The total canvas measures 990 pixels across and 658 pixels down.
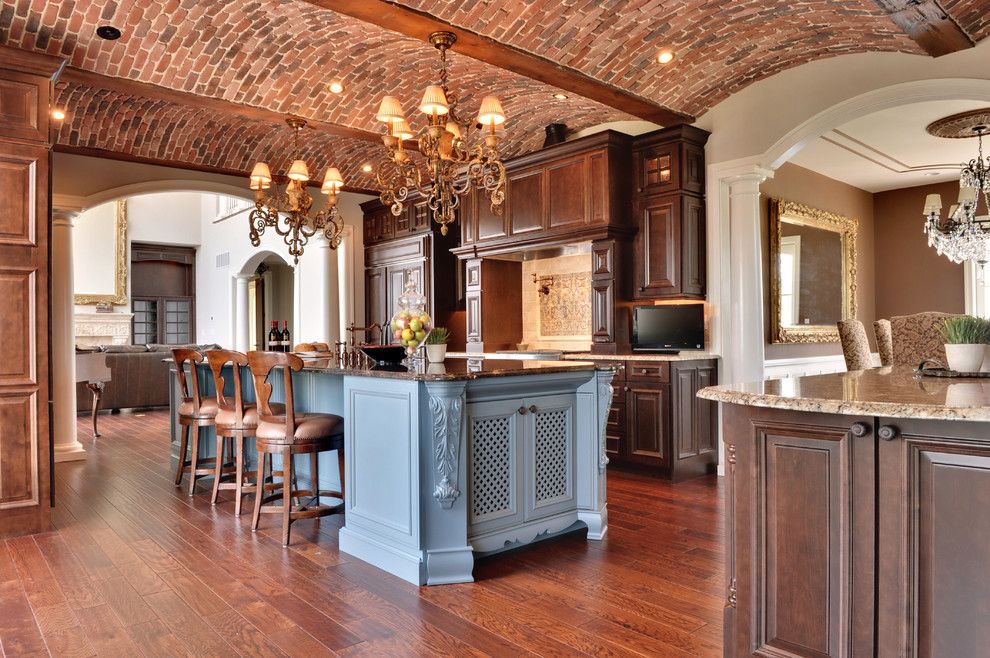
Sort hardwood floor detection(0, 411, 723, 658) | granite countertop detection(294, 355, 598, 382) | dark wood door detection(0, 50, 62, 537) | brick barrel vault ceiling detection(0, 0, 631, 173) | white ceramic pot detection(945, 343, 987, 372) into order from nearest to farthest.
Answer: hardwood floor detection(0, 411, 723, 658), white ceramic pot detection(945, 343, 987, 372), granite countertop detection(294, 355, 598, 382), dark wood door detection(0, 50, 62, 537), brick barrel vault ceiling detection(0, 0, 631, 173)

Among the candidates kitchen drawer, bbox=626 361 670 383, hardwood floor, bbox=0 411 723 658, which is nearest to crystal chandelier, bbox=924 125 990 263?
kitchen drawer, bbox=626 361 670 383

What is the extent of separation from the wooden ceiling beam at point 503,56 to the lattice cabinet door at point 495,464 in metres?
2.25

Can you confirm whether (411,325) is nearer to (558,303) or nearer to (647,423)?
(647,423)

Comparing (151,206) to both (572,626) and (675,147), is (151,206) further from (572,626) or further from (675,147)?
(572,626)

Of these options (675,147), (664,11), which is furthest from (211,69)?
(675,147)

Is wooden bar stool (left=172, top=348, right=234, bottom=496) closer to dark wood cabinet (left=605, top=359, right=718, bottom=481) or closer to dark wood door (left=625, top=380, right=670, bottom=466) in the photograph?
dark wood cabinet (left=605, top=359, right=718, bottom=481)

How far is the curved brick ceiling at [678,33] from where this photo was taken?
407 centimetres

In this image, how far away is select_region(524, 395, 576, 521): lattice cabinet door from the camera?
346cm

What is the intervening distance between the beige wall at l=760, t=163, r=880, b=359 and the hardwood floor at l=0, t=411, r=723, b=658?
10.5 ft

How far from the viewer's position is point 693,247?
558 centimetres

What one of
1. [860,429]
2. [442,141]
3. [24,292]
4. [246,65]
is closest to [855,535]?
[860,429]

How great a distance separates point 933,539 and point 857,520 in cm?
18

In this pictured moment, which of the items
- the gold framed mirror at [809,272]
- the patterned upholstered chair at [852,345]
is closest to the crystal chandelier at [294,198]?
the patterned upholstered chair at [852,345]

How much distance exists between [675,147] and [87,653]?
5101mm
